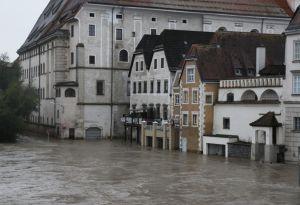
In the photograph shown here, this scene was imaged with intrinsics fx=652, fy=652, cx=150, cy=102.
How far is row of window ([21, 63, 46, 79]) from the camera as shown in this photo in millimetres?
109000

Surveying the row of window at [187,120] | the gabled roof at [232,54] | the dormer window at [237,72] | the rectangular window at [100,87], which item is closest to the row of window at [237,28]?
the rectangular window at [100,87]

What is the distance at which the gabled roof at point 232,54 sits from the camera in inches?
2665

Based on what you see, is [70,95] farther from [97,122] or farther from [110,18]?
[110,18]

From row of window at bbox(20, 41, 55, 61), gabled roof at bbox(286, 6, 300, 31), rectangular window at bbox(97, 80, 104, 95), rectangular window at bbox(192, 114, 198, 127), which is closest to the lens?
gabled roof at bbox(286, 6, 300, 31)

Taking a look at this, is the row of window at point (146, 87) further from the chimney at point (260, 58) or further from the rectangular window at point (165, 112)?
the chimney at point (260, 58)

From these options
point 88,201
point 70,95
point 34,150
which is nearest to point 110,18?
point 70,95

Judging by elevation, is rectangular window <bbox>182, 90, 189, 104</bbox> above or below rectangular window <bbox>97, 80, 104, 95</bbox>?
below

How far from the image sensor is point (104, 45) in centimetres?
9269

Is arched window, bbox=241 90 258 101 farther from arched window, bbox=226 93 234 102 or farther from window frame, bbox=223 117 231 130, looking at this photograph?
window frame, bbox=223 117 231 130

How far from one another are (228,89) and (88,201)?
33.5 metres

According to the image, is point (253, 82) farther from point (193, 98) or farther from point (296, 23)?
point (193, 98)

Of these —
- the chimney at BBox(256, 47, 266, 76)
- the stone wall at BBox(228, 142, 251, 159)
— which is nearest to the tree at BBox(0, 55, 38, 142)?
the chimney at BBox(256, 47, 266, 76)

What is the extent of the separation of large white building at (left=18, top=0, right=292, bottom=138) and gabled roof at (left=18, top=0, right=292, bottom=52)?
0.51 ft

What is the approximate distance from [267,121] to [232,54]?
15189 mm
